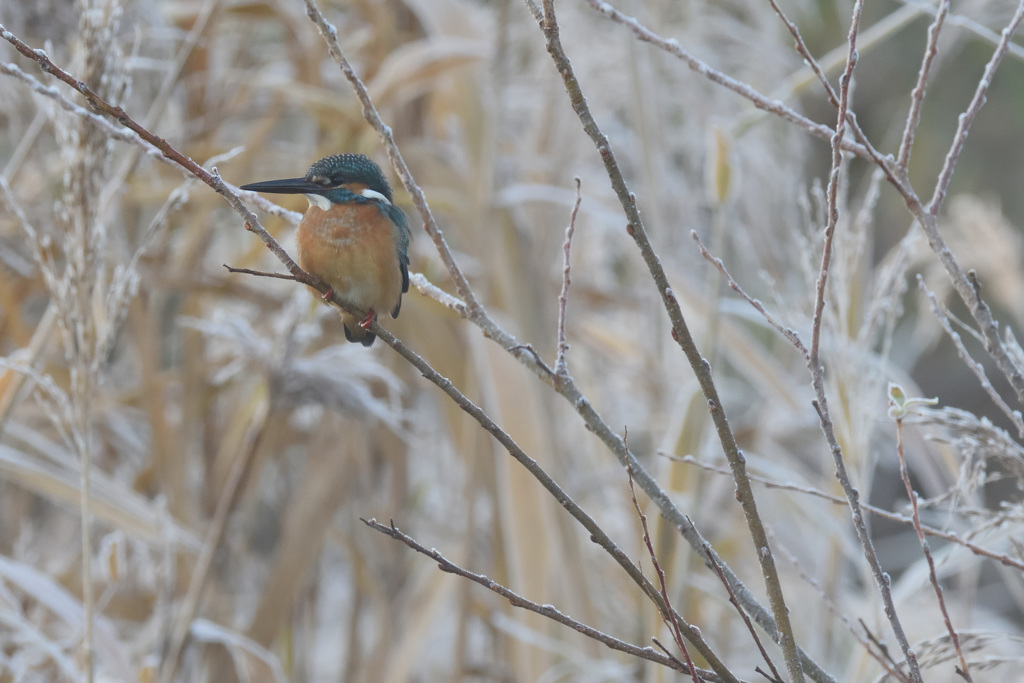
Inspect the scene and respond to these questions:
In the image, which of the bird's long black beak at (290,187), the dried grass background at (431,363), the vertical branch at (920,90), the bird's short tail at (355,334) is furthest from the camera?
the bird's short tail at (355,334)

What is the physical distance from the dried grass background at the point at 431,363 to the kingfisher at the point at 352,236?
17 centimetres

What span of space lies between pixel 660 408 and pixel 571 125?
725 millimetres

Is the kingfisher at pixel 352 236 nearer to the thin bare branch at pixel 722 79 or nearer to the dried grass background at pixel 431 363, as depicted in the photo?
the dried grass background at pixel 431 363

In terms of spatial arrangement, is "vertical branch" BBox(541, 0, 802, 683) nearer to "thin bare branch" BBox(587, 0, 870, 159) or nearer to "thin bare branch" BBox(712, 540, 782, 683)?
"thin bare branch" BBox(712, 540, 782, 683)

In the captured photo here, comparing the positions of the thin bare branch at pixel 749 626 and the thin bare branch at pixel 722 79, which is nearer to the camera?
the thin bare branch at pixel 749 626

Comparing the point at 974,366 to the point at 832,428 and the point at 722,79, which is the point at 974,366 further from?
the point at 722,79

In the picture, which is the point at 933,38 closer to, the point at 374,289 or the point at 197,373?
the point at 374,289

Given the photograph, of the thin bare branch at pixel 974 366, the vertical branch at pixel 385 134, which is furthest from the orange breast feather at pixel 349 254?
the thin bare branch at pixel 974 366

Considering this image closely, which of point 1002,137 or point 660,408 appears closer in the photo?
point 660,408

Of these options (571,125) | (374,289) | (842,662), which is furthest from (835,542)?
(571,125)

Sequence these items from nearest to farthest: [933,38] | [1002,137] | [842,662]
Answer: [933,38], [842,662], [1002,137]

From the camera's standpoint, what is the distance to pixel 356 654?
2.10 meters

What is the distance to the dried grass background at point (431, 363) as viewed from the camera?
47.6 inches

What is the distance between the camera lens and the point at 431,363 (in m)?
1.81
